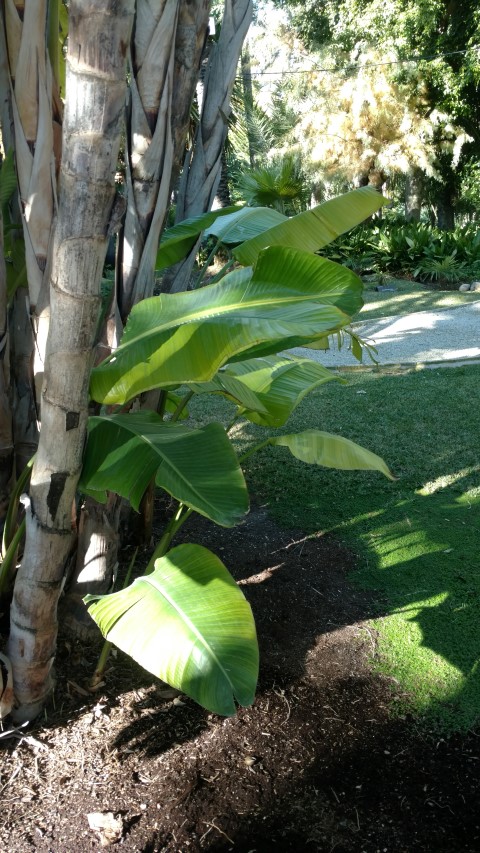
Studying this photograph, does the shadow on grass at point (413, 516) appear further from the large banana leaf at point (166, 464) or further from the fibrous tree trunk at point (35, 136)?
the fibrous tree trunk at point (35, 136)

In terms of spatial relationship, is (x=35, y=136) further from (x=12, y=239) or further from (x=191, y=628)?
(x=191, y=628)

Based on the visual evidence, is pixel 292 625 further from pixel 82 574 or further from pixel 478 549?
pixel 478 549

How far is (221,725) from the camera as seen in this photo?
276 cm

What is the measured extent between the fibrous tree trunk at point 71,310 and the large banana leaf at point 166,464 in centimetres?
10

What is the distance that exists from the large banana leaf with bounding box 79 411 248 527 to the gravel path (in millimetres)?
5765

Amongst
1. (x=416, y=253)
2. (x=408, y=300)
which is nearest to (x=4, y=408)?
(x=408, y=300)

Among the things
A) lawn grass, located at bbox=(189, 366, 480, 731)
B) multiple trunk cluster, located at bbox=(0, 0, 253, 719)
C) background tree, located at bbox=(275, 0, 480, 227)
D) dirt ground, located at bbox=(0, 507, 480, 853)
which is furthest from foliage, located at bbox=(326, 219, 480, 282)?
dirt ground, located at bbox=(0, 507, 480, 853)

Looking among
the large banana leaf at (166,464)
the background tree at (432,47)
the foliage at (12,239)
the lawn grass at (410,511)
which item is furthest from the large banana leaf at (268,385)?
the background tree at (432,47)

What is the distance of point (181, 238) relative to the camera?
310 centimetres

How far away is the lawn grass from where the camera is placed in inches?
125

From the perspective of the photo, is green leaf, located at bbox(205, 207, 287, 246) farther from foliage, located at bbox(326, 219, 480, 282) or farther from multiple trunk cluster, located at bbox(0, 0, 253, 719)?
foliage, located at bbox(326, 219, 480, 282)

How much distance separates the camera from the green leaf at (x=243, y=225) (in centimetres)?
314

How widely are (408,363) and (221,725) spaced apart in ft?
20.5

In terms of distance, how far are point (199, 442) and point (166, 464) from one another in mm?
158
